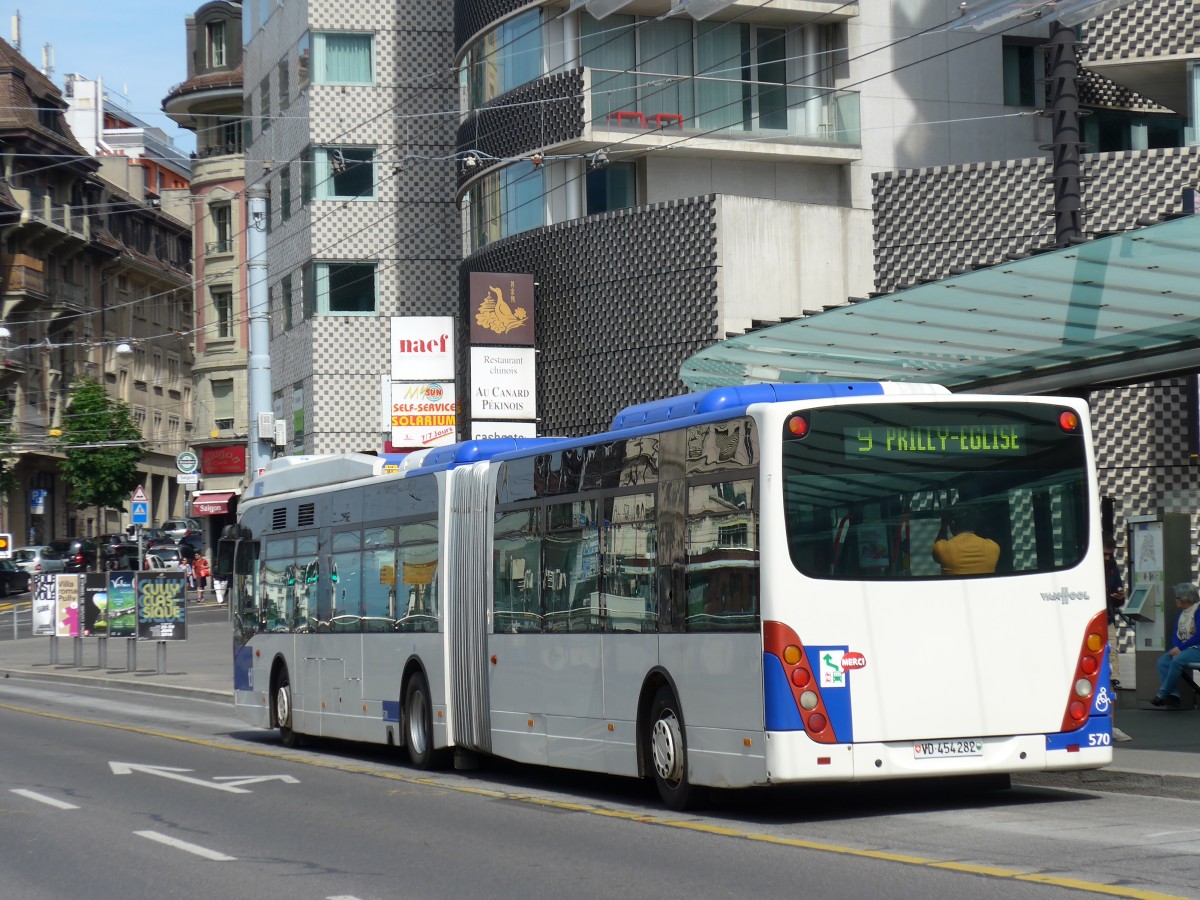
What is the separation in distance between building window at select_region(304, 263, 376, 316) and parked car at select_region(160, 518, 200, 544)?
101 ft

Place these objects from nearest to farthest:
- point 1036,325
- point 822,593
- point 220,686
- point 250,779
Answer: point 822,593 → point 250,779 → point 1036,325 → point 220,686

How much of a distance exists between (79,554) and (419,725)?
54.8m

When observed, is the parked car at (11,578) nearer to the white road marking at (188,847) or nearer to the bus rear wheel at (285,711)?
the bus rear wheel at (285,711)

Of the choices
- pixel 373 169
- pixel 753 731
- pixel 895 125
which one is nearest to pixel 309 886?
pixel 753 731

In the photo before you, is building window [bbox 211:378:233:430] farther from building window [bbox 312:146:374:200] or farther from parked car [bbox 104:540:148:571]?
building window [bbox 312:146:374:200]

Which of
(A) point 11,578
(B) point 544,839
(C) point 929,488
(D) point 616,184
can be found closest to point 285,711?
(B) point 544,839

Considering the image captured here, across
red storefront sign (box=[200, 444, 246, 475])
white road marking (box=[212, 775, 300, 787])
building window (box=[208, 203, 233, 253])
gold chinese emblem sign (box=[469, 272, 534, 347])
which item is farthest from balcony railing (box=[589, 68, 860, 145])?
building window (box=[208, 203, 233, 253])

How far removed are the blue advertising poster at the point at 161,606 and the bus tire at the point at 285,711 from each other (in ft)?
43.4

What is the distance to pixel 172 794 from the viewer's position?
598 inches

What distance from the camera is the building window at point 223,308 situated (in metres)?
76.9

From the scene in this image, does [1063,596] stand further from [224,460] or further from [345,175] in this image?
[224,460]

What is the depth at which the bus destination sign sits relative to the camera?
12.0 m

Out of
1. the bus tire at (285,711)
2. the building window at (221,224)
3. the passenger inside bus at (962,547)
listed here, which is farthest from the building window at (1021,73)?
the building window at (221,224)

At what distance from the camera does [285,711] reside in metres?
21.0
